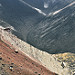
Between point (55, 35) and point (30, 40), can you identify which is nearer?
point (30, 40)

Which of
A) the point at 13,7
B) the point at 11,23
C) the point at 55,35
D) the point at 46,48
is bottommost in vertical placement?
the point at 46,48

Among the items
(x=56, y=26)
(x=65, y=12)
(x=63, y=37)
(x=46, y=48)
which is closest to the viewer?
(x=46, y=48)

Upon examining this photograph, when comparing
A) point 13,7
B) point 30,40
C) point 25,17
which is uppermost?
point 13,7

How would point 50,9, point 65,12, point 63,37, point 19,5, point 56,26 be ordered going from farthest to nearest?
point 50,9 → point 19,5 → point 65,12 → point 56,26 → point 63,37

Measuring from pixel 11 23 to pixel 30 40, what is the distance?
10.2 meters

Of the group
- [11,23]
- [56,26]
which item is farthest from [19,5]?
[56,26]

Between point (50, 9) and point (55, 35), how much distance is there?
20.2m

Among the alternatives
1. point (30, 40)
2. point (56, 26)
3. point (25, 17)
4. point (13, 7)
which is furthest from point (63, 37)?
point (13, 7)

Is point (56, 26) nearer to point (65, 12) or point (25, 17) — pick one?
point (65, 12)

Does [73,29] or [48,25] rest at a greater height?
[48,25]

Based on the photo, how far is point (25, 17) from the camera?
177ft

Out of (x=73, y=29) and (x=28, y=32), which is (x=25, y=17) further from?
(x=73, y=29)

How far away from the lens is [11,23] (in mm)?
46000

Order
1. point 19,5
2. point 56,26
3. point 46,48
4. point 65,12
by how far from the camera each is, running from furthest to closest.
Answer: point 19,5
point 65,12
point 56,26
point 46,48
